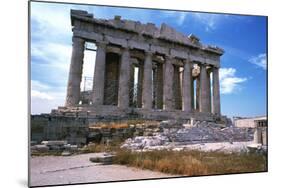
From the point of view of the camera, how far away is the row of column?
309 inches

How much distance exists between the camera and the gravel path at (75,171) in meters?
6.32

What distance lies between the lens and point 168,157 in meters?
7.33

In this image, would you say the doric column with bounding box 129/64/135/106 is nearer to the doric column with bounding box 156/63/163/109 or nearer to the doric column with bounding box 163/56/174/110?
the doric column with bounding box 156/63/163/109

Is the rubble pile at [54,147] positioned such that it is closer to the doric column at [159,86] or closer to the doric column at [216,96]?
the doric column at [216,96]

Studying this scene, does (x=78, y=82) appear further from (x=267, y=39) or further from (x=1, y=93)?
(x=267, y=39)

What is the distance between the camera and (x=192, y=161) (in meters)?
7.46

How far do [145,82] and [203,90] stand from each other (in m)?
1.75

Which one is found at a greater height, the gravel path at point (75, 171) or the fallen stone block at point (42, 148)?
the fallen stone block at point (42, 148)

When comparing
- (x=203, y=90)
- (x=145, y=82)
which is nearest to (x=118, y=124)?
(x=145, y=82)

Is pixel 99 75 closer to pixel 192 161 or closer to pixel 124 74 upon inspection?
pixel 124 74

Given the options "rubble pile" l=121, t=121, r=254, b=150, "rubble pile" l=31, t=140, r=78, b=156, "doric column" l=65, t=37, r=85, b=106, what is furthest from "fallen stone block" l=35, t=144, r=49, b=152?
"rubble pile" l=121, t=121, r=254, b=150

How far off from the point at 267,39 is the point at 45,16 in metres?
4.41

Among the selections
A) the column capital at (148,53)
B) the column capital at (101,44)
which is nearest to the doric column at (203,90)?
the column capital at (148,53)
